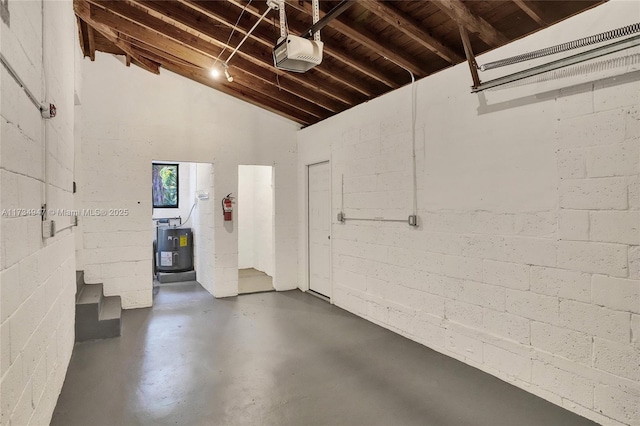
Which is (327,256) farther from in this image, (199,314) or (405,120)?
(405,120)

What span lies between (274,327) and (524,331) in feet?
8.27

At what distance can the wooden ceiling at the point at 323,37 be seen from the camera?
8.94 feet

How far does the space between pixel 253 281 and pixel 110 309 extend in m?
2.63

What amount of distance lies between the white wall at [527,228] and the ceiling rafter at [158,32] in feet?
7.24

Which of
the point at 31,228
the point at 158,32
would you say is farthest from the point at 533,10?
the point at 158,32

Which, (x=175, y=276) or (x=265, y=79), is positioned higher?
(x=265, y=79)

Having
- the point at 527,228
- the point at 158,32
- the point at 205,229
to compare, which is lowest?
the point at 205,229

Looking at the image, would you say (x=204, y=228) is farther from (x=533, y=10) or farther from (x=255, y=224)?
(x=533, y=10)

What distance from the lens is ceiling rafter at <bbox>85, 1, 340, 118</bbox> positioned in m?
3.57

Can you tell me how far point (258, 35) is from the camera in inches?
136

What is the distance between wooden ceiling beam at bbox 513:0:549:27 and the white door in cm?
294

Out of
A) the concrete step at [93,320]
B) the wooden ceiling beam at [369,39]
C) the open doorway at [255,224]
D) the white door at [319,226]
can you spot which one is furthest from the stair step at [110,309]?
the wooden ceiling beam at [369,39]

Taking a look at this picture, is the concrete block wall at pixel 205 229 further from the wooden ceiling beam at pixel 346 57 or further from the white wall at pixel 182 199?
the wooden ceiling beam at pixel 346 57

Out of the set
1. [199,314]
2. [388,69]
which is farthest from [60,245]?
[388,69]
